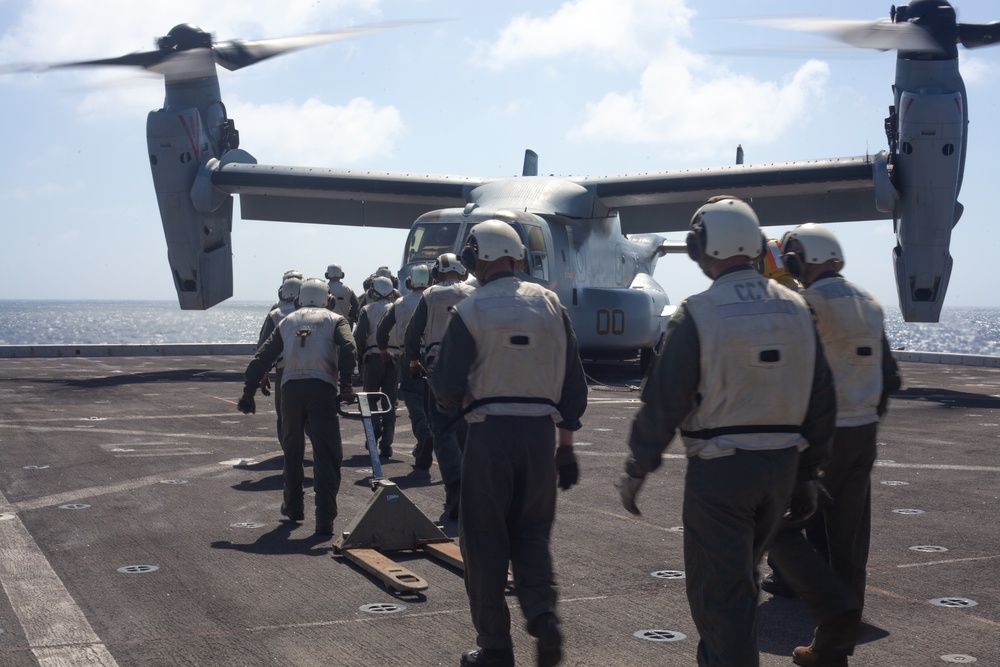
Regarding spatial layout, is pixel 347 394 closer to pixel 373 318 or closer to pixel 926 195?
pixel 373 318

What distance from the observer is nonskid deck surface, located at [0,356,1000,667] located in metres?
5.05

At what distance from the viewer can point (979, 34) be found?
2091 centimetres

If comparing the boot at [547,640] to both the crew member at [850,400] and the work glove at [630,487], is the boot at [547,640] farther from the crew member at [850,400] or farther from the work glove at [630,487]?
the crew member at [850,400]

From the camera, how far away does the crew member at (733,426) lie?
3.89 m

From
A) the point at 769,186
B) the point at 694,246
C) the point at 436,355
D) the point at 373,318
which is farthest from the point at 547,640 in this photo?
the point at 769,186

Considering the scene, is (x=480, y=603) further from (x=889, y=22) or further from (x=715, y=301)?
(x=889, y=22)

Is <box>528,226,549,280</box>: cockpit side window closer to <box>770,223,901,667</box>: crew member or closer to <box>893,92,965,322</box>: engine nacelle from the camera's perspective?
<box>893,92,965,322</box>: engine nacelle

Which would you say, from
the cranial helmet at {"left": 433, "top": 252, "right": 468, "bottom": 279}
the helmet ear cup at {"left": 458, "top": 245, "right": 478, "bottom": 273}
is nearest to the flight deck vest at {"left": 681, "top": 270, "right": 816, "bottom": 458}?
the helmet ear cup at {"left": 458, "top": 245, "right": 478, "bottom": 273}

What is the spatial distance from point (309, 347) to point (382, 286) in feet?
13.4

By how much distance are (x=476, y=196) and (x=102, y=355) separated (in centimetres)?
1488

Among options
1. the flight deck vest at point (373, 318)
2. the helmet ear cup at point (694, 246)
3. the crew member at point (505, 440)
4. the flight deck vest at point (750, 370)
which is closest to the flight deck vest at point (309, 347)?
the crew member at point (505, 440)

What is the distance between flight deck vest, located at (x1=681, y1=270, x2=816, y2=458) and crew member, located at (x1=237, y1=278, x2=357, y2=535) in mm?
4299

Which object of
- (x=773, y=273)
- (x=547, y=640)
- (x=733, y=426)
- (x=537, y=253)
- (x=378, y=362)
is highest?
(x=537, y=253)

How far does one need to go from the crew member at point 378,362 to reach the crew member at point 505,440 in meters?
6.35
